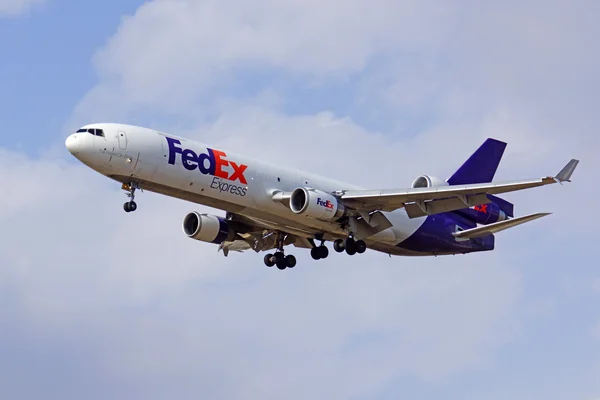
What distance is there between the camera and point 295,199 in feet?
185

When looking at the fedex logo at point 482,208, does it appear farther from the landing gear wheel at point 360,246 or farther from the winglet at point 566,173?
the winglet at point 566,173

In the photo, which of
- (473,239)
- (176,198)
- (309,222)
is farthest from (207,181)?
(473,239)

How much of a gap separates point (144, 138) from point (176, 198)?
3231 millimetres

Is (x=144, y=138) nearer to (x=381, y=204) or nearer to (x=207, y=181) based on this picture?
(x=207, y=181)

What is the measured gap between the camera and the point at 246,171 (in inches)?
2199

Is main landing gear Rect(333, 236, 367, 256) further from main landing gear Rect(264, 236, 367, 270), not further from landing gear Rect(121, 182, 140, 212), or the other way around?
landing gear Rect(121, 182, 140, 212)

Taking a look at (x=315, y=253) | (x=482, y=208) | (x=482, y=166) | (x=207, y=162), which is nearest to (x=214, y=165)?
(x=207, y=162)

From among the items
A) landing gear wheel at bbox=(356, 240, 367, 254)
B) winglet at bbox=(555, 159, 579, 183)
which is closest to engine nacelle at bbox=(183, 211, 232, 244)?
landing gear wheel at bbox=(356, 240, 367, 254)

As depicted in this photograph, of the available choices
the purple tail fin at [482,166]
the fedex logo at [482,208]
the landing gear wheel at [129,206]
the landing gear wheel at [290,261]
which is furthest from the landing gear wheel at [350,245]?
the landing gear wheel at [129,206]

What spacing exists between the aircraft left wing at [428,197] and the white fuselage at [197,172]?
1.58m

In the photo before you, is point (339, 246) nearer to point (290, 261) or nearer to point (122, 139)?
point (290, 261)

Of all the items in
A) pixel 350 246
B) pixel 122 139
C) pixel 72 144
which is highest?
pixel 122 139

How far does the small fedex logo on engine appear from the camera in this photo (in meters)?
54.1

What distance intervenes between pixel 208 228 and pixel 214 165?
7.04m
